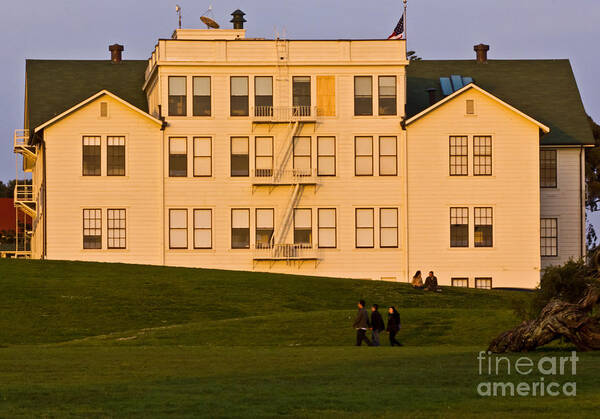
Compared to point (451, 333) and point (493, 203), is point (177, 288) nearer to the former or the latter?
point (451, 333)

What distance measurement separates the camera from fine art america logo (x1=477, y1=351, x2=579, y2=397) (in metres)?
19.2

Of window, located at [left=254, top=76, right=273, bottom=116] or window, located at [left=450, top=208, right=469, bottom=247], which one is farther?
window, located at [left=450, top=208, right=469, bottom=247]

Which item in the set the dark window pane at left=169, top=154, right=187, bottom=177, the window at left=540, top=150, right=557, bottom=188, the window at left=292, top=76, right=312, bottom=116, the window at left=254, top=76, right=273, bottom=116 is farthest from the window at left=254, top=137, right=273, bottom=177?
the window at left=540, top=150, right=557, bottom=188

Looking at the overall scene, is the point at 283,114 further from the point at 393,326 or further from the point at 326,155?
the point at 393,326

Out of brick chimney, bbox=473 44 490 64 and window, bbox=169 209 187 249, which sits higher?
brick chimney, bbox=473 44 490 64

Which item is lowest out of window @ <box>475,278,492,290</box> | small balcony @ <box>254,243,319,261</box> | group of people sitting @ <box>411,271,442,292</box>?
→ window @ <box>475,278,492,290</box>

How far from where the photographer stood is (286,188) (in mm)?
62875

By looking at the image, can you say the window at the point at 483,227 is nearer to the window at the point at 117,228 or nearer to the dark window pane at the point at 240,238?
the dark window pane at the point at 240,238

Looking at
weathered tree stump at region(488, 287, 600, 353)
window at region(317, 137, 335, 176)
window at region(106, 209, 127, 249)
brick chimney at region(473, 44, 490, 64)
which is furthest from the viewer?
brick chimney at region(473, 44, 490, 64)

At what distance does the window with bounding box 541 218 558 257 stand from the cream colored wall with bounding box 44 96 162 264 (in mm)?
21412

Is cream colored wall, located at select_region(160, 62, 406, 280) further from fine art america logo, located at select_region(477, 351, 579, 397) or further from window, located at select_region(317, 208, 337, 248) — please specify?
fine art america logo, located at select_region(477, 351, 579, 397)

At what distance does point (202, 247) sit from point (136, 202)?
420cm

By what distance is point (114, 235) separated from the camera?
6231 cm

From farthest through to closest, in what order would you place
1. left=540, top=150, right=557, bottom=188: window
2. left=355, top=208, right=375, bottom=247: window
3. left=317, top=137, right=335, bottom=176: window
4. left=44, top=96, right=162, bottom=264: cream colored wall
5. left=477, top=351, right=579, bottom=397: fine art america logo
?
left=540, top=150, right=557, bottom=188: window < left=317, top=137, right=335, bottom=176: window < left=355, top=208, right=375, bottom=247: window < left=44, top=96, right=162, bottom=264: cream colored wall < left=477, top=351, right=579, bottom=397: fine art america logo
